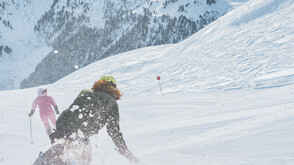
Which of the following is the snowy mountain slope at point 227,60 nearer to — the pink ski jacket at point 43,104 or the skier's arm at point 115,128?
the pink ski jacket at point 43,104

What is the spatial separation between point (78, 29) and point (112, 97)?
11457 cm

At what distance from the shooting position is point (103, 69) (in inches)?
901

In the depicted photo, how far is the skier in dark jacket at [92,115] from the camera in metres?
3.06

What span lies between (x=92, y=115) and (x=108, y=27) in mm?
102422

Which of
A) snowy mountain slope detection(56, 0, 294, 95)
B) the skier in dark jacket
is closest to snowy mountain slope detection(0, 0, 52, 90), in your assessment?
snowy mountain slope detection(56, 0, 294, 95)

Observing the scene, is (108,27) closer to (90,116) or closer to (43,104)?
(43,104)

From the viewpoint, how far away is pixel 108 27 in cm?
10225

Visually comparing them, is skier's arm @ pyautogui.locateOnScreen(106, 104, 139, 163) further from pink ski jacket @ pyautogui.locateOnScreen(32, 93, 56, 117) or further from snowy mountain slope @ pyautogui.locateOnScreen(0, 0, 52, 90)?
snowy mountain slope @ pyautogui.locateOnScreen(0, 0, 52, 90)

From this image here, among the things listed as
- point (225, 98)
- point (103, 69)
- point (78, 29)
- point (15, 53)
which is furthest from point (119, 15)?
point (225, 98)

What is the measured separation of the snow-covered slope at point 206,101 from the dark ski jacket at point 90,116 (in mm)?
879

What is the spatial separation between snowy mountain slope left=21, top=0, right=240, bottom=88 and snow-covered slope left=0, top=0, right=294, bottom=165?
59.9m

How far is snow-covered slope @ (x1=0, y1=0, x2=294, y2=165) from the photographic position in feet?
12.2

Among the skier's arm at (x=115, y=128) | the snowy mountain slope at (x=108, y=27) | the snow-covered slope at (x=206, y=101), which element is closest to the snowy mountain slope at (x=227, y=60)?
the snow-covered slope at (x=206, y=101)

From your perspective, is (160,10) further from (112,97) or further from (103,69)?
(112,97)
